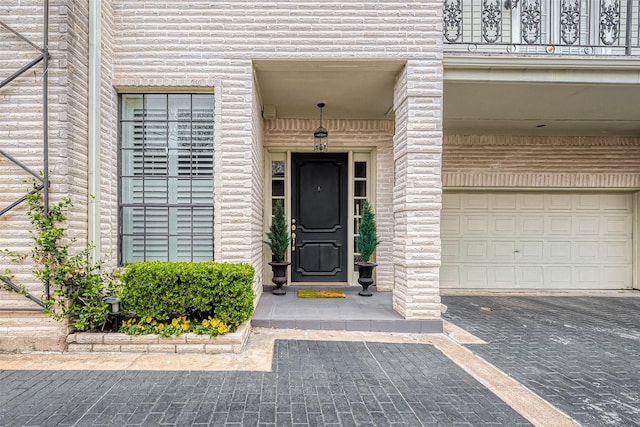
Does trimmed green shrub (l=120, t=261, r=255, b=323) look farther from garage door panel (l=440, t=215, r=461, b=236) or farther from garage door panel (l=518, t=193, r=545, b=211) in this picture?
garage door panel (l=518, t=193, r=545, b=211)

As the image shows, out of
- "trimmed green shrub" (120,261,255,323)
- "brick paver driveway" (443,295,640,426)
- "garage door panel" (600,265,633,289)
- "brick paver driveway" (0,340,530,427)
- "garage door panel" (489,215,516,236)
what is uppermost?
"garage door panel" (489,215,516,236)

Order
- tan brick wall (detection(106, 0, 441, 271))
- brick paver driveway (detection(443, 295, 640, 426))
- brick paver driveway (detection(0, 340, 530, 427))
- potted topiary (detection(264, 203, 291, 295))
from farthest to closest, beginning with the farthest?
potted topiary (detection(264, 203, 291, 295)) < tan brick wall (detection(106, 0, 441, 271)) < brick paver driveway (detection(443, 295, 640, 426)) < brick paver driveway (detection(0, 340, 530, 427))

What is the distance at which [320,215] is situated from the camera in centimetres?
616

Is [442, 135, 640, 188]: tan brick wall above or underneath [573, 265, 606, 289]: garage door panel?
above

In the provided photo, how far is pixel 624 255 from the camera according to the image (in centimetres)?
664

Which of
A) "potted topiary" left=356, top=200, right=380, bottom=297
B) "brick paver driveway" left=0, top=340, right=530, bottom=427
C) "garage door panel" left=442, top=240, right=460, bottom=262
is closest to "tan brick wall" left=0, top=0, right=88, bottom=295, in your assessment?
"brick paver driveway" left=0, top=340, right=530, bottom=427

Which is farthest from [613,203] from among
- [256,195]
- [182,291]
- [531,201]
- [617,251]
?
[182,291]

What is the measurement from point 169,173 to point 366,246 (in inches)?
123

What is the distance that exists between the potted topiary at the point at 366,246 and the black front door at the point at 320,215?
0.65m

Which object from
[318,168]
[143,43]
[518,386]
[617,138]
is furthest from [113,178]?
[617,138]

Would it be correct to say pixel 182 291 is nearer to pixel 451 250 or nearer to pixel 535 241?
pixel 451 250

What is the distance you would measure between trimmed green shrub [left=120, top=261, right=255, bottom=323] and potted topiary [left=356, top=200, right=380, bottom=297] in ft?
8.29

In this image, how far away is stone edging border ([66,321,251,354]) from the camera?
330 centimetres

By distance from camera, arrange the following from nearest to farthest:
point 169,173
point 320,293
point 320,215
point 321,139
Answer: point 169,173, point 320,293, point 321,139, point 320,215
